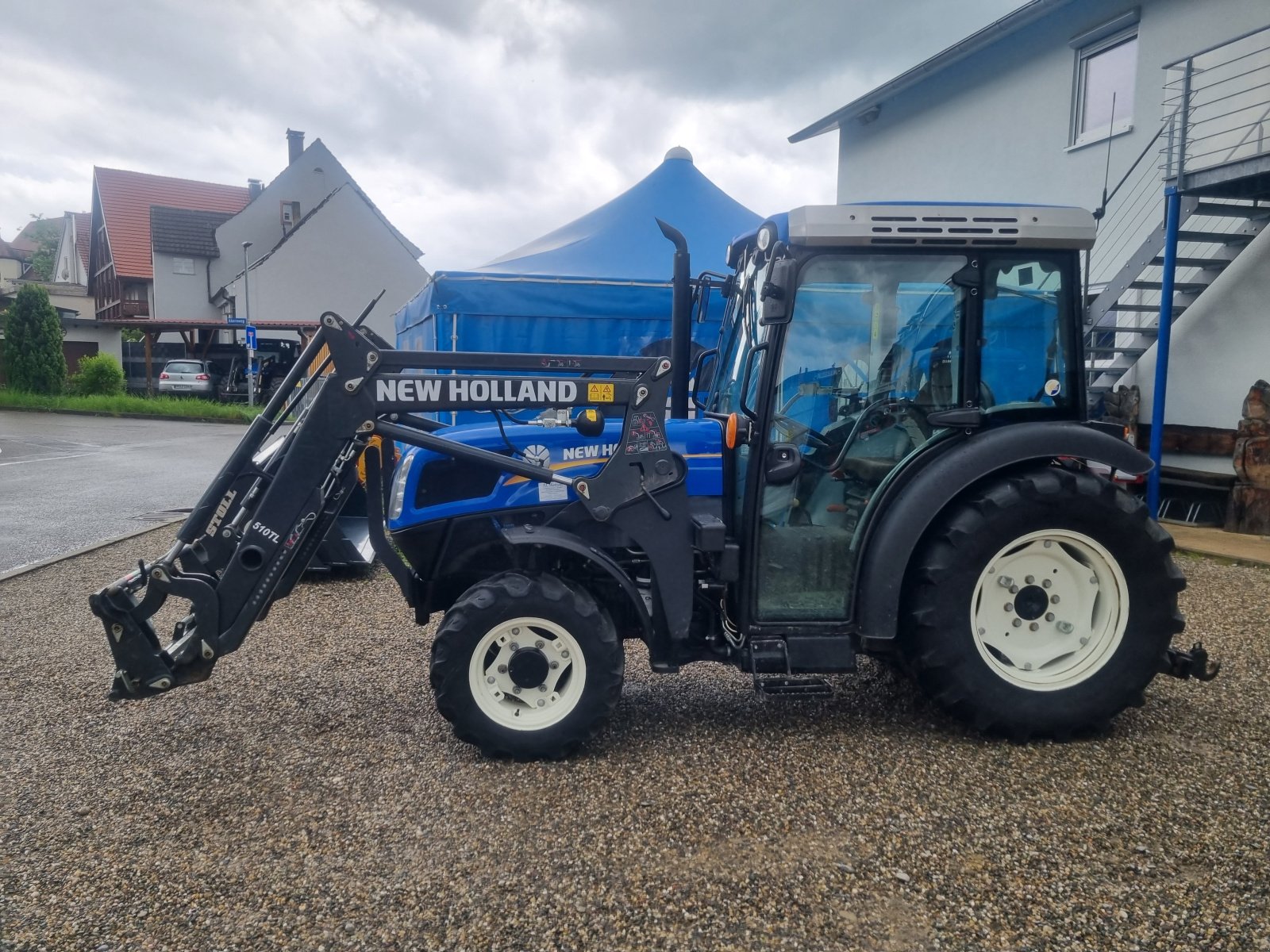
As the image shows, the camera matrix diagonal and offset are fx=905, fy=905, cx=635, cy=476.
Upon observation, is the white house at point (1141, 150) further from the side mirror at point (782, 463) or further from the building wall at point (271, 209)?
the building wall at point (271, 209)

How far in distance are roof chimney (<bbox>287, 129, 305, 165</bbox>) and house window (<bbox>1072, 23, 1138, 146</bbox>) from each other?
34951mm

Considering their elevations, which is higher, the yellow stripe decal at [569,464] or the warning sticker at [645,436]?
the warning sticker at [645,436]

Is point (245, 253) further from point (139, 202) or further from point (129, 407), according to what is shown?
point (139, 202)

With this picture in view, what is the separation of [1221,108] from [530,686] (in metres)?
9.18

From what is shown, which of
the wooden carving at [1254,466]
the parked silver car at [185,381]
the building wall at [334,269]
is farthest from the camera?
the building wall at [334,269]

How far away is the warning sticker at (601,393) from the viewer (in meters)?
3.56

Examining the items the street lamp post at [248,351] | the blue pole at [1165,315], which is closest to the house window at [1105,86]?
the blue pole at [1165,315]

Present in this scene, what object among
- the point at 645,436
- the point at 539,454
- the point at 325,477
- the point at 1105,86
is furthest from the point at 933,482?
the point at 1105,86

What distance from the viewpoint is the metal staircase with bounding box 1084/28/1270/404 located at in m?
8.26

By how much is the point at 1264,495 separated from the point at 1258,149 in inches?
126

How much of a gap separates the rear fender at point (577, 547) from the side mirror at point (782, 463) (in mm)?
693

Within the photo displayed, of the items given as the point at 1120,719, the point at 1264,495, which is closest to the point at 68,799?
the point at 1120,719

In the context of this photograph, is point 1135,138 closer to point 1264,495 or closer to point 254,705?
point 1264,495

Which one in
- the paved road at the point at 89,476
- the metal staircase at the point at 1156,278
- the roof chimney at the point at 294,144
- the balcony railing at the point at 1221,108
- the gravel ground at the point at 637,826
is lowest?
the gravel ground at the point at 637,826
